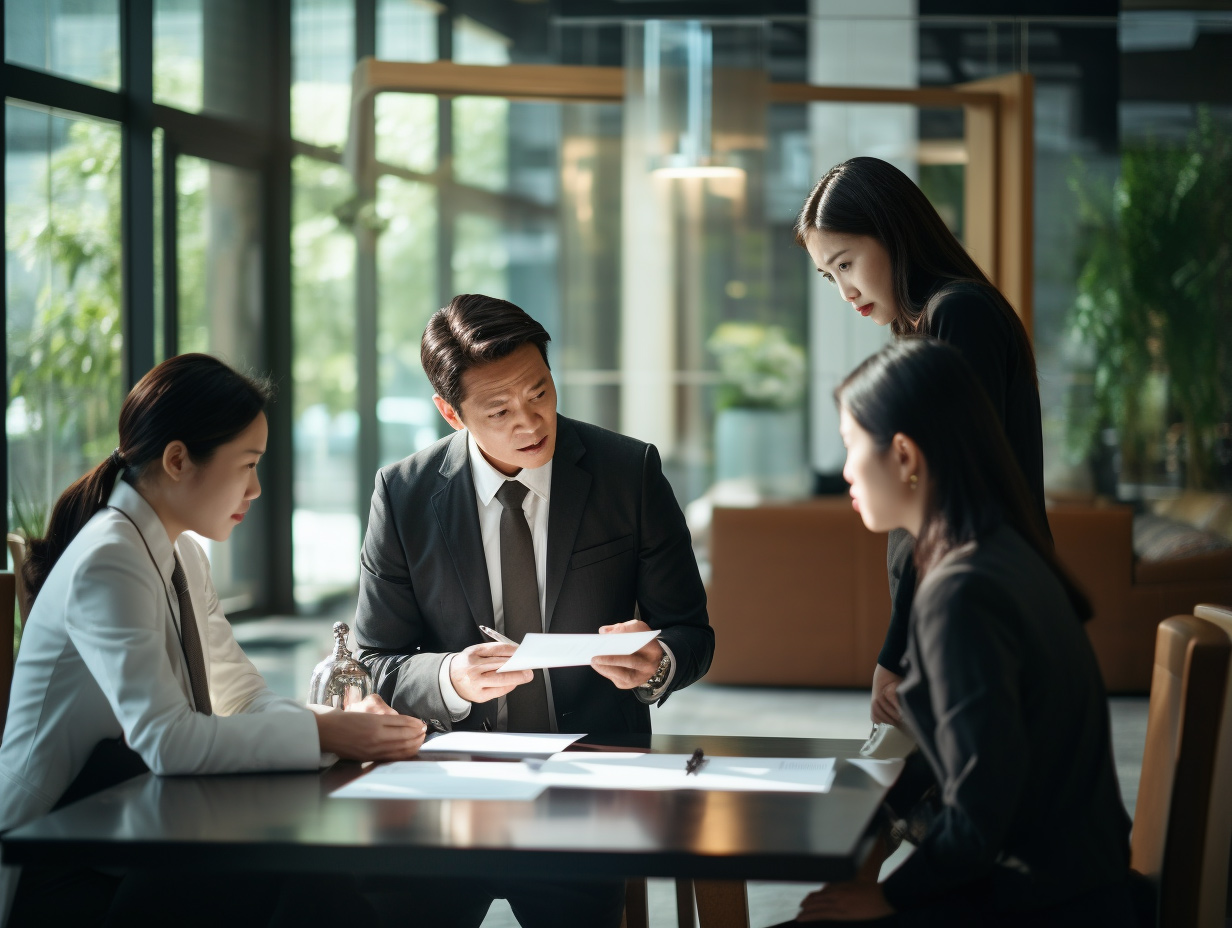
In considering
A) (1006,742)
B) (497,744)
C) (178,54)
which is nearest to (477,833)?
(497,744)

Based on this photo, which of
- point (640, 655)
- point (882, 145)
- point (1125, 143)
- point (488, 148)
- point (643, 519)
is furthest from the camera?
point (488, 148)

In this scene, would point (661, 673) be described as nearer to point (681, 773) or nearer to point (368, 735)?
point (681, 773)

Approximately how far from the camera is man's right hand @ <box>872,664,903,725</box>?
1.97 m

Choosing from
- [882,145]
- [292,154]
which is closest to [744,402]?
[882,145]

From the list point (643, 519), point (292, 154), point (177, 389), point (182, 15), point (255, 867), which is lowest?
point (255, 867)

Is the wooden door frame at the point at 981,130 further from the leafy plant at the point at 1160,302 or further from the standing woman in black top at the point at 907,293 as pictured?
the standing woman in black top at the point at 907,293

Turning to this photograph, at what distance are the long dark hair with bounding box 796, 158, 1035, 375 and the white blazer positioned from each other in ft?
3.82

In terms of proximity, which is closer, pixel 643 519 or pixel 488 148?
pixel 643 519

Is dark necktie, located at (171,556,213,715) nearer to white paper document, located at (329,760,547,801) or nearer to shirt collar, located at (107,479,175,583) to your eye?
shirt collar, located at (107,479,175,583)

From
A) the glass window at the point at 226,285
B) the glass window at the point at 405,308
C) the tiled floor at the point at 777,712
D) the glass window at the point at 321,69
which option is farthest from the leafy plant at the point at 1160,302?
the glass window at the point at 226,285

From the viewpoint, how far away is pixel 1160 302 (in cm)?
687

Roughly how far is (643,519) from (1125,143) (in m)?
6.06

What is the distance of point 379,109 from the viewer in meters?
8.18

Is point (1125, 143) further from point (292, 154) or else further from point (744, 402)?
point (292, 154)
